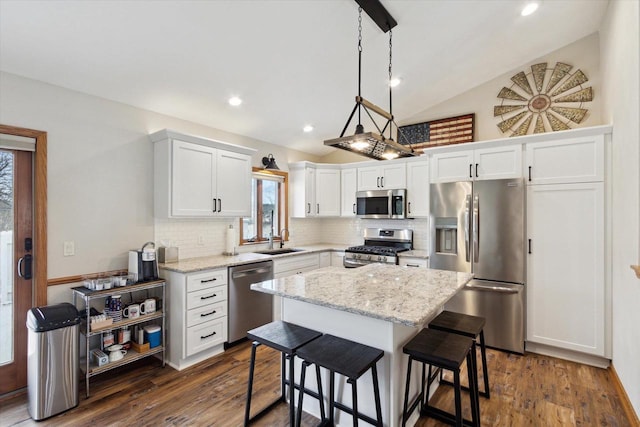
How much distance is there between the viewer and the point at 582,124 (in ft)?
11.7

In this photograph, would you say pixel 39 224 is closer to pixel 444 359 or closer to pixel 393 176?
pixel 444 359

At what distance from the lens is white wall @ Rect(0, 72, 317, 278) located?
8.59 ft

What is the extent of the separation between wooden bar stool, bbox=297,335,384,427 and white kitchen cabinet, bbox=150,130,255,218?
220cm

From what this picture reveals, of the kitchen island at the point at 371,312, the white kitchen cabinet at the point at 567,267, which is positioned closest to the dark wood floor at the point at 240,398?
the white kitchen cabinet at the point at 567,267

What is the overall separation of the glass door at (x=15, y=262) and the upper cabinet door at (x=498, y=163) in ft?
14.3

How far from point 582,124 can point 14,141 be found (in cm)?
557

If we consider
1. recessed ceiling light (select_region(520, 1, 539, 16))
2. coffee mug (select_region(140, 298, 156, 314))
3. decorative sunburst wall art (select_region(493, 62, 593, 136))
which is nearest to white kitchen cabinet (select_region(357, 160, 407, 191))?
decorative sunburst wall art (select_region(493, 62, 593, 136))

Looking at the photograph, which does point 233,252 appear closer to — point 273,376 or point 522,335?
point 273,376

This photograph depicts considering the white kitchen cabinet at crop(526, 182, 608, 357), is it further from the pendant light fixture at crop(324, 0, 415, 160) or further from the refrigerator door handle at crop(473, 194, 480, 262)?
the pendant light fixture at crop(324, 0, 415, 160)

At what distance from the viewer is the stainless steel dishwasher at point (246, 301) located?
3.38 meters

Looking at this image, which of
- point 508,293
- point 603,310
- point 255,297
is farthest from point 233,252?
point 603,310

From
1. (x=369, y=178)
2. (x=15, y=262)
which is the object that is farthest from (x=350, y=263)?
(x=15, y=262)

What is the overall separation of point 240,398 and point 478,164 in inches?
133

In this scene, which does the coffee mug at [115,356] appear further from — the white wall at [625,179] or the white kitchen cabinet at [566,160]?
the white kitchen cabinet at [566,160]
